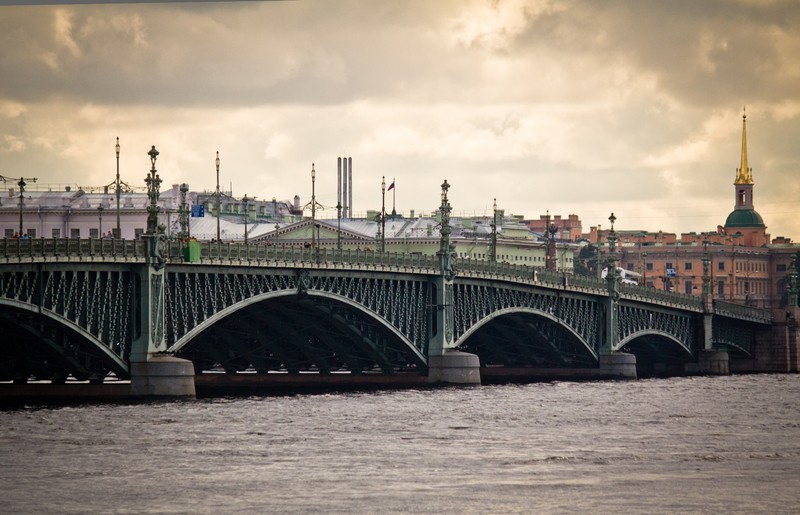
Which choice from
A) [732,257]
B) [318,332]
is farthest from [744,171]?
[318,332]

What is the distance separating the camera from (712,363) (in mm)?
93750

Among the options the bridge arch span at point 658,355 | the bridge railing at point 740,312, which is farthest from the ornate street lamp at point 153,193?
the bridge railing at point 740,312

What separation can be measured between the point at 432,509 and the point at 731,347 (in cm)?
6440

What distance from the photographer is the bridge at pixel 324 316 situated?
59.2 metres

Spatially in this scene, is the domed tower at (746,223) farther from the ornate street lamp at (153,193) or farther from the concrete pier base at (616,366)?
the ornate street lamp at (153,193)

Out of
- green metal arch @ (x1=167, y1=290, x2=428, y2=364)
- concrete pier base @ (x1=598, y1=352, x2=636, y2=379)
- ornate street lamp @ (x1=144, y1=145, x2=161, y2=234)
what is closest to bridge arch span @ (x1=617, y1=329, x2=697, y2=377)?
concrete pier base @ (x1=598, y1=352, x2=636, y2=379)

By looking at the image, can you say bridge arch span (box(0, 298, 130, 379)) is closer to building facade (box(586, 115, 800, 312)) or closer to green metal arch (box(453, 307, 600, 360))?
green metal arch (box(453, 307, 600, 360))

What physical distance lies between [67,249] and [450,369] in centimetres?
2107

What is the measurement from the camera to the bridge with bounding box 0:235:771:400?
59188 mm

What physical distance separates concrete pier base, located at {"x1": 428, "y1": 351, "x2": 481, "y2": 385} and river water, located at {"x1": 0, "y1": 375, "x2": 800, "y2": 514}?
5.88 m

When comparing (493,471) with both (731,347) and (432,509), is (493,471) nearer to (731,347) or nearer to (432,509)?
(432,509)

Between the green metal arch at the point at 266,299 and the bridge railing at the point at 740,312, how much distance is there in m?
26.4

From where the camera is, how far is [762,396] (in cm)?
7412

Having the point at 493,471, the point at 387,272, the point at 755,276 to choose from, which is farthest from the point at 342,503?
the point at 755,276
